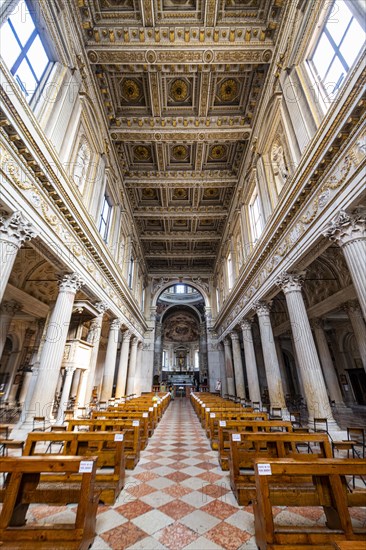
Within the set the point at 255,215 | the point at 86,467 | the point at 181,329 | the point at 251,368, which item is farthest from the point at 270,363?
the point at 181,329

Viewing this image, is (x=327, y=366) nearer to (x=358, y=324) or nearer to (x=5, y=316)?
Result: (x=358, y=324)

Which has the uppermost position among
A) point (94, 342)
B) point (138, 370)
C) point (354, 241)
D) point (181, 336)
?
point (181, 336)

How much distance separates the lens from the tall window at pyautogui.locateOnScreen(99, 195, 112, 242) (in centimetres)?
1152

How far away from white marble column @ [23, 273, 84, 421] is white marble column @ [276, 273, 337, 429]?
6927 millimetres

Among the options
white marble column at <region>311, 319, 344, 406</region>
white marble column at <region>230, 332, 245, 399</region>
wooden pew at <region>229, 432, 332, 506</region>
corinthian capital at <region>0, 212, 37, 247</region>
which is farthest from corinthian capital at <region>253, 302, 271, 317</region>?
corinthian capital at <region>0, 212, 37, 247</region>

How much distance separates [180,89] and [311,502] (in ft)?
44.3

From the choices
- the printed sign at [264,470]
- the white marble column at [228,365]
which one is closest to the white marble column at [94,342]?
the printed sign at [264,470]

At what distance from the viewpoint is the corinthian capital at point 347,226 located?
199 inches

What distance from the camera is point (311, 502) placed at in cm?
222

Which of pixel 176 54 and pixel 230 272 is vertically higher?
pixel 176 54

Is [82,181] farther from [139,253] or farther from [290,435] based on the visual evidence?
[139,253]

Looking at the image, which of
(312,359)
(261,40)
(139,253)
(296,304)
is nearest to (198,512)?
(312,359)

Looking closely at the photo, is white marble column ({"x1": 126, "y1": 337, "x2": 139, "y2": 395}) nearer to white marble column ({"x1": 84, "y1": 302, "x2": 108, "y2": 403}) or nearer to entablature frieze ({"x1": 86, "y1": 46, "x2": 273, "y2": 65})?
white marble column ({"x1": 84, "y1": 302, "x2": 108, "y2": 403})

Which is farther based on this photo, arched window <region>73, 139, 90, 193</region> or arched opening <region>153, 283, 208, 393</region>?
arched opening <region>153, 283, 208, 393</region>
